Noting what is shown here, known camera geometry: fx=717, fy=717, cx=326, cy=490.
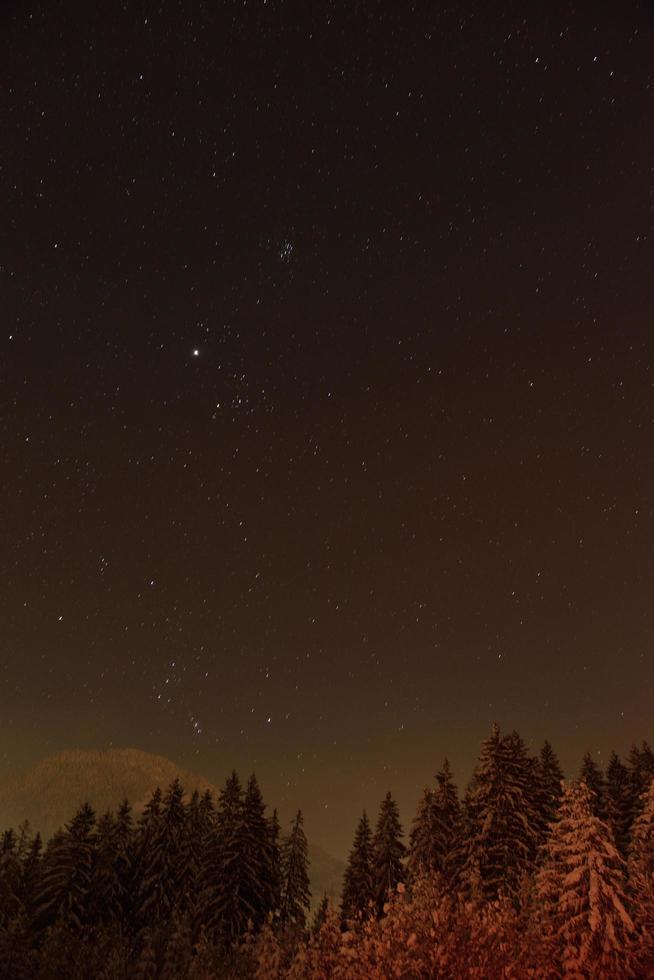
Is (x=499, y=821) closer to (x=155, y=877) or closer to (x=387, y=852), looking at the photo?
(x=387, y=852)

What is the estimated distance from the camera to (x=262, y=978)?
15828mm

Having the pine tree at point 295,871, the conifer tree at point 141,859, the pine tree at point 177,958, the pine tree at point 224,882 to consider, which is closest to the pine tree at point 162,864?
the conifer tree at point 141,859

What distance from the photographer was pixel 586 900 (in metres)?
19.0

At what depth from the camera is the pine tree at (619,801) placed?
1660 inches

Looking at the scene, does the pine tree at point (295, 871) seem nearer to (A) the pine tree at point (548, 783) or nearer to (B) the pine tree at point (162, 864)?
(B) the pine tree at point (162, 864)

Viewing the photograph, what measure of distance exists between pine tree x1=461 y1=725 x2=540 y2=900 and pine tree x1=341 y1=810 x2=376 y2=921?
917 centimetres

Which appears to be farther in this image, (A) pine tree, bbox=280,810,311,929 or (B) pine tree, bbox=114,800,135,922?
(A) pine tree, bbox=280,810,311,929

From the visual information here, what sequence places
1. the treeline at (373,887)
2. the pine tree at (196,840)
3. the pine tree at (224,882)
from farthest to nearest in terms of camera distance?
1. the pine tree at (196,840)
2. the pine tree at (224,882)
3. the treeline at (373,887)

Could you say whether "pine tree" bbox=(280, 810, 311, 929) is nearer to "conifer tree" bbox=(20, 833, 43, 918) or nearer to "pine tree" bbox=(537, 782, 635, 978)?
"conifer tree" bbox=(20, 833, 43, 918)

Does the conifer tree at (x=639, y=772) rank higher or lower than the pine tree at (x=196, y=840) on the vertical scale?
higher

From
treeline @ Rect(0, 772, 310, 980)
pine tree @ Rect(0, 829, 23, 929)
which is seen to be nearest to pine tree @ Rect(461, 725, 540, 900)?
treeline @ Rect(0, 772, 310, 980)

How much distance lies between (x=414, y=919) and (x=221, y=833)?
1261 inches

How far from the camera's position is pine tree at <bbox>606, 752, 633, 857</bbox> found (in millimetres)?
42156

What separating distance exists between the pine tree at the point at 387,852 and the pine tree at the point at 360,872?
20.2 inches
